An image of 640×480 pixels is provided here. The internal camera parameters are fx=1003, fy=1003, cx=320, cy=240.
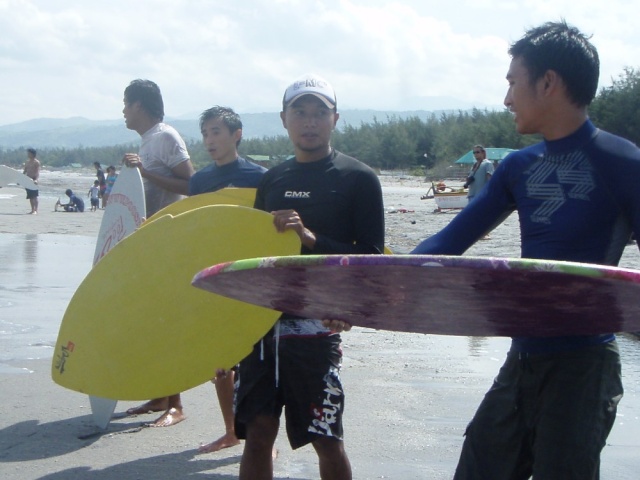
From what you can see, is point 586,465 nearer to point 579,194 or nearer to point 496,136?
point 579,194

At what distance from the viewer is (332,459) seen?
3.61 meters

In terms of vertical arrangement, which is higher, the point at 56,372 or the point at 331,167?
the point at 331,167

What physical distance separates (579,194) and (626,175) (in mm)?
131

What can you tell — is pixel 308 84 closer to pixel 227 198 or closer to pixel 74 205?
pixel 227 198

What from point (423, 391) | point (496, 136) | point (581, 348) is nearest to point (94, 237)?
point (423, 391)

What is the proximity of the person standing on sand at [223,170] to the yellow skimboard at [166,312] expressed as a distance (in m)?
0.87

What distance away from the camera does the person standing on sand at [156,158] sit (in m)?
5.58

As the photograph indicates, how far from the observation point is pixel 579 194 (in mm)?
2664

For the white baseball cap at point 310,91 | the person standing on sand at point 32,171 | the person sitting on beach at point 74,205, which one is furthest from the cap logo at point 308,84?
the person sitting on beach at point 74,205

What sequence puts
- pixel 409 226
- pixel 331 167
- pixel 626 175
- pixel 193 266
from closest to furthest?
pixel 626 175 < pixel 331 167 < pixel 193 266 < pixel 409 226

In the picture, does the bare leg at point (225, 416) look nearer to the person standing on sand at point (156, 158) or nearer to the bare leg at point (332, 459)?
the person standing on sand at point (156, 158)

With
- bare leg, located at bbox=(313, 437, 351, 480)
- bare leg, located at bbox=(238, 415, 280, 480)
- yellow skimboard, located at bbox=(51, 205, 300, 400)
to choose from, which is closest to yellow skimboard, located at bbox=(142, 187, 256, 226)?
yellow skimboard, located at bbox=(51, 205, 300, 400)

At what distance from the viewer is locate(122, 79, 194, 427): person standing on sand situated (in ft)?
18.3

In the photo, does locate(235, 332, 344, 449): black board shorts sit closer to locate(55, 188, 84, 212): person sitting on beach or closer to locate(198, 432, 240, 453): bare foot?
locate(198, 432, 240, 453): bare foot
